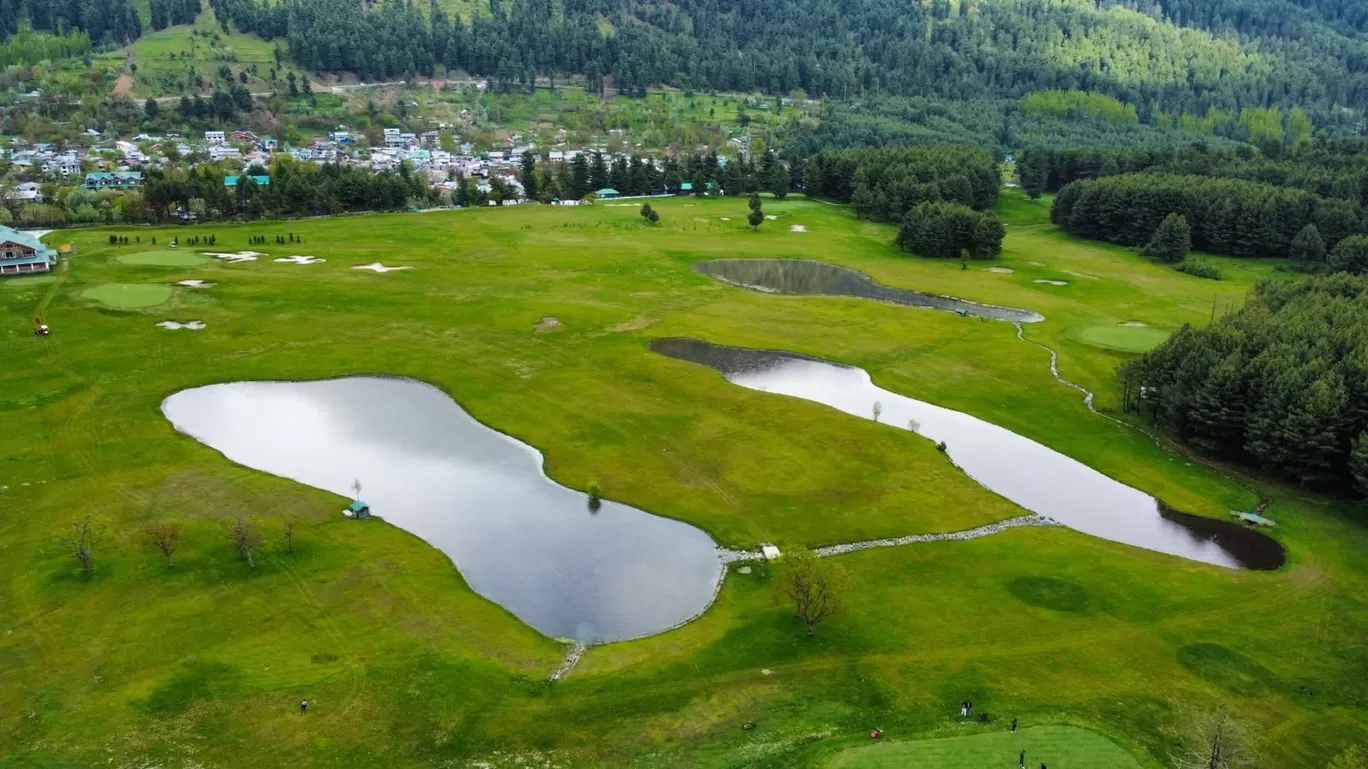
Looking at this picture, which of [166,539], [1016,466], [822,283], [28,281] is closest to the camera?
[166,539]

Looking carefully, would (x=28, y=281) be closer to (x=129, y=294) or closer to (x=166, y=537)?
(x=129, y=294)

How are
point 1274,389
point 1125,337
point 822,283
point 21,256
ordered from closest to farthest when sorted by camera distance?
1. point 1274,389
2. point 1125,337
3. point 21,256
4. point 822,283

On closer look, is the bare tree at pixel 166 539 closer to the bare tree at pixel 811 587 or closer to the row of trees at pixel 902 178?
the bare tree at pixel 811 587

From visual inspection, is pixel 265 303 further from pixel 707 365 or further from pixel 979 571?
pixel 979 571

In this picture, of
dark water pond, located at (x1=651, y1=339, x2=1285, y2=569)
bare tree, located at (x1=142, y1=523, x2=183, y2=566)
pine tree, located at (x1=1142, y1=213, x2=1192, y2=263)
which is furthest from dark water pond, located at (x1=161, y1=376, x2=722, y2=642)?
pine tree, located at (x1=1142, y1=213, x2=1192, y2=263)

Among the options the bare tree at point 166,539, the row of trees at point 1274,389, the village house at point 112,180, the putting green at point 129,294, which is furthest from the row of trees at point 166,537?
the village house at point 112,180

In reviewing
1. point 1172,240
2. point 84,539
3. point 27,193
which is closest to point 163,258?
point 27,193

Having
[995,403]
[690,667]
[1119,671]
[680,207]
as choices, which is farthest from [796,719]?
[680,207]
